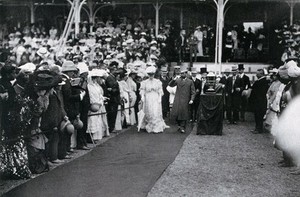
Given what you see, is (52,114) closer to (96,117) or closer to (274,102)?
(96,117)

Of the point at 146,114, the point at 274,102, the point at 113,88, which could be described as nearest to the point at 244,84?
the point at 146,114

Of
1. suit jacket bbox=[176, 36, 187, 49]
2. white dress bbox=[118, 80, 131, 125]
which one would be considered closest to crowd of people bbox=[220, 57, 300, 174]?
white dress bbox=[118, 80, 131, 125]

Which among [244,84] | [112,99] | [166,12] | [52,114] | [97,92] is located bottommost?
[112,99]

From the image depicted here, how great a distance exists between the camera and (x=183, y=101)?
15.6m

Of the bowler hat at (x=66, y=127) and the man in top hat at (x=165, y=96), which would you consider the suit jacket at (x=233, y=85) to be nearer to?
the man in top hat at (x=165, y=96)

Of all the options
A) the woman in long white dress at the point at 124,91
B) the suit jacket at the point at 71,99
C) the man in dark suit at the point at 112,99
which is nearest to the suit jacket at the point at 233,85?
the woman in long white dress at the point at 124,91

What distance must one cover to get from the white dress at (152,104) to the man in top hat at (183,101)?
1.50 ft

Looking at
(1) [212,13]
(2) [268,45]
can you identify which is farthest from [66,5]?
(2) [268,45]

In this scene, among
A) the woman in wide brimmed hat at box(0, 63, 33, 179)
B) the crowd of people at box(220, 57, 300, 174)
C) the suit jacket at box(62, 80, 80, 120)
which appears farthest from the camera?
the suit jacket at box(62, 80, 80, 120)

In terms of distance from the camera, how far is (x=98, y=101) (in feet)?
42.2

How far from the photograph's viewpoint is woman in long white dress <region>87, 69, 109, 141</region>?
12734mm

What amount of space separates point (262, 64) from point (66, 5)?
445 inches

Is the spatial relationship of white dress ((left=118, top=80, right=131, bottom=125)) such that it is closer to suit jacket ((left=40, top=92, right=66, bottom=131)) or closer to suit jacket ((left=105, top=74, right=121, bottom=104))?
suit jacket ((left=105, top=74, right=121, bottom=104))

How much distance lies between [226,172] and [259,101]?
6.52 m
